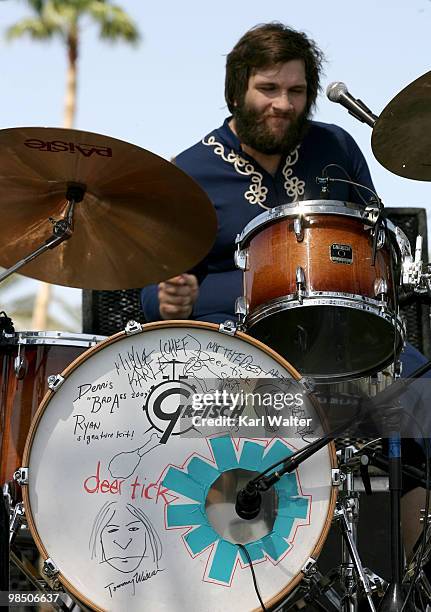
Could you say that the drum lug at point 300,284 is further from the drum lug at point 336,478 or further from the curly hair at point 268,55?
the curly hair at point 268,55

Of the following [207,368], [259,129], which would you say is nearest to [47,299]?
[259,129]

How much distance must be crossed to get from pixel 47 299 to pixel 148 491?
41.1 feet

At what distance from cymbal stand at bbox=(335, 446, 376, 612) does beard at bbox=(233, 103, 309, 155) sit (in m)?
1.48

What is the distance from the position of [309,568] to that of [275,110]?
189 cm

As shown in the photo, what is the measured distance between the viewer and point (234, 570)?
101 inches

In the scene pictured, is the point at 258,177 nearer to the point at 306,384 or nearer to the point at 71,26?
the point at 306,384

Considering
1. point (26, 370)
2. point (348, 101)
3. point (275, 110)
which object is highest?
point (275, 110)

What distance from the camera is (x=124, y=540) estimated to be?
259cm

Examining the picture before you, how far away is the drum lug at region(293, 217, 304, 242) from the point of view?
3.01 metres

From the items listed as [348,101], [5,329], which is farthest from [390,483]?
[5,329]

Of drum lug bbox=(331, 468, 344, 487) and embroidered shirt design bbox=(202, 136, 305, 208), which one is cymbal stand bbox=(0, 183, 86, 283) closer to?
embroidered shirt design bbox=(202, 136, 305, 208)

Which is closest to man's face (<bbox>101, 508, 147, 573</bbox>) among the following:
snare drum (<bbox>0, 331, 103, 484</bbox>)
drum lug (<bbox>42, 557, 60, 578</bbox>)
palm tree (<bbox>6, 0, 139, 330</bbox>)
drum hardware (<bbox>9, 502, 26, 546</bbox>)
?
drum lug (<bbox>42, 557, 60, 578</bbox>)

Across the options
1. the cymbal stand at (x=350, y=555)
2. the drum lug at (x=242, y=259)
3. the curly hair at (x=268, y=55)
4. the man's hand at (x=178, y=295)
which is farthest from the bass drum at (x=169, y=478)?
the curly hair at (x=268, y=55)

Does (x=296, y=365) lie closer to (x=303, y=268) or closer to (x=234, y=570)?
(x=303, y=268)
